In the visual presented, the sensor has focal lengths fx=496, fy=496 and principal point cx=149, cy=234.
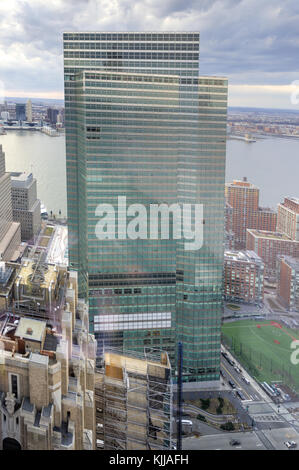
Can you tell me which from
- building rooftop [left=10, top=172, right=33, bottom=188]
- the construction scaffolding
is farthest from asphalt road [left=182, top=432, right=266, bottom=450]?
building rooftop [left=10, top=172, right=33, bottom=188]

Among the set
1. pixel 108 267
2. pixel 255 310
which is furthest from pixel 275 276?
pixel 108 267

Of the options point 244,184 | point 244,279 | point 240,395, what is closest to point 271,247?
point 244,279

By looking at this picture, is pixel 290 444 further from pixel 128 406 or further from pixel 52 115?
pixel 52 115

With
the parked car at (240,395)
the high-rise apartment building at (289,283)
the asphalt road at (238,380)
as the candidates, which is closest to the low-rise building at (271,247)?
the high-rise apartment building at (289,283)

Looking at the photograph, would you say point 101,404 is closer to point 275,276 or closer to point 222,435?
point 222,435

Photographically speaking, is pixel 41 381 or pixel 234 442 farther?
pixel 234 442
